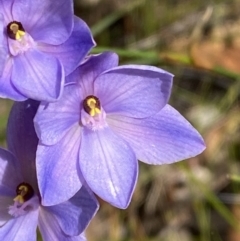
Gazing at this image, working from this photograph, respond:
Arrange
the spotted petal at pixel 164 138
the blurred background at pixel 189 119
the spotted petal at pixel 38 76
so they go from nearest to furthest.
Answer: the spotted petal at pixel 38 76, the spotted petal at pixel 164 138, the blurred background at pixel 189 119

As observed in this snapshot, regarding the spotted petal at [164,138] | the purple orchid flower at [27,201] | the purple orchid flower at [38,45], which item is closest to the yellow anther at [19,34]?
the purple orchid flower at [38,45]

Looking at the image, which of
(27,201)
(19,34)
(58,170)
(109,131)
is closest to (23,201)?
(27,201)

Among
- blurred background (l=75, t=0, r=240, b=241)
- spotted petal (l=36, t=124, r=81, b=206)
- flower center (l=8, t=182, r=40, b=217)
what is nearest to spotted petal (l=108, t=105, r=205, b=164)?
spotted petal (l=36, t=124, r=81, b=206)

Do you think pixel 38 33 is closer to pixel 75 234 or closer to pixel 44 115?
pixel 44 115

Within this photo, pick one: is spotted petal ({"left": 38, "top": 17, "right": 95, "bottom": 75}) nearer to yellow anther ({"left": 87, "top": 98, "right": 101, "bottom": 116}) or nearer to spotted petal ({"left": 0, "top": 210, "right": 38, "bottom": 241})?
yellow anther ({"left": 87, "top": 98, "right": 101, "bottom": 116})

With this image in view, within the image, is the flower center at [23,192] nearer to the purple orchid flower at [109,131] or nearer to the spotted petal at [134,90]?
the purple orchid flower at [109,131]

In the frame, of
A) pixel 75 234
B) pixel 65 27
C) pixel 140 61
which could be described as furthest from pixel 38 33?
pixel 140 61
